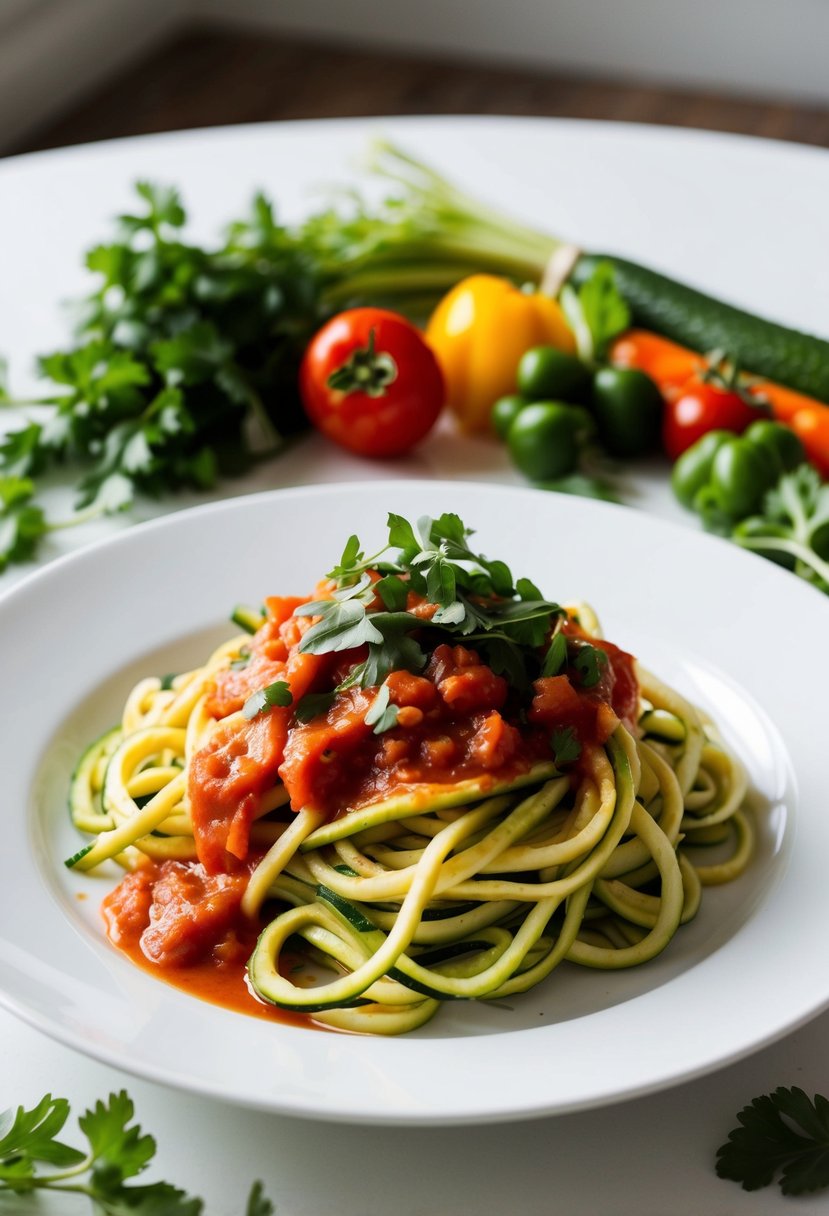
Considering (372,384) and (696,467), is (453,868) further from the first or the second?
(372,384)

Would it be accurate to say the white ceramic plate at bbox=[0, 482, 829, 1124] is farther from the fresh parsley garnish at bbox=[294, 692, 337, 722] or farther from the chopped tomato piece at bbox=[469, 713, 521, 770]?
the fresh parsley garnish at bbox=[294, 692, 337, 722]

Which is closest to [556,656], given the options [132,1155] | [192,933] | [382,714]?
[382,714]

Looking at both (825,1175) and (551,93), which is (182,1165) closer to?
(825,1175)

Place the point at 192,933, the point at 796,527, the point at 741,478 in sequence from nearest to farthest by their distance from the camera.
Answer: the point at 192,933 → the point at 796,527 → the point at 741,478

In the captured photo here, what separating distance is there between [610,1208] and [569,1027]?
12.9 inches

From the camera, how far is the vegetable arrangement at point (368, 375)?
500 centimetres

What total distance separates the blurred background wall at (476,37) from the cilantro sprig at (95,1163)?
31.1 ft

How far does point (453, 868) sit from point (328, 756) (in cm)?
38

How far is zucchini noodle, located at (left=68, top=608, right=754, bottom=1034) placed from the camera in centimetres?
294

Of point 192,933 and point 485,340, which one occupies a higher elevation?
point 485,340

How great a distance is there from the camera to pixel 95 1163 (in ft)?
8.19

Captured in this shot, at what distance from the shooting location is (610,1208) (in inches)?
99.8

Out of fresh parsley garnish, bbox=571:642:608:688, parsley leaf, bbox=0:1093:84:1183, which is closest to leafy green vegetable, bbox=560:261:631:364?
fresh parsley garnish, bbox=571:642:608:688

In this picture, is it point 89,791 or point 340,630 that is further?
point 89,791
